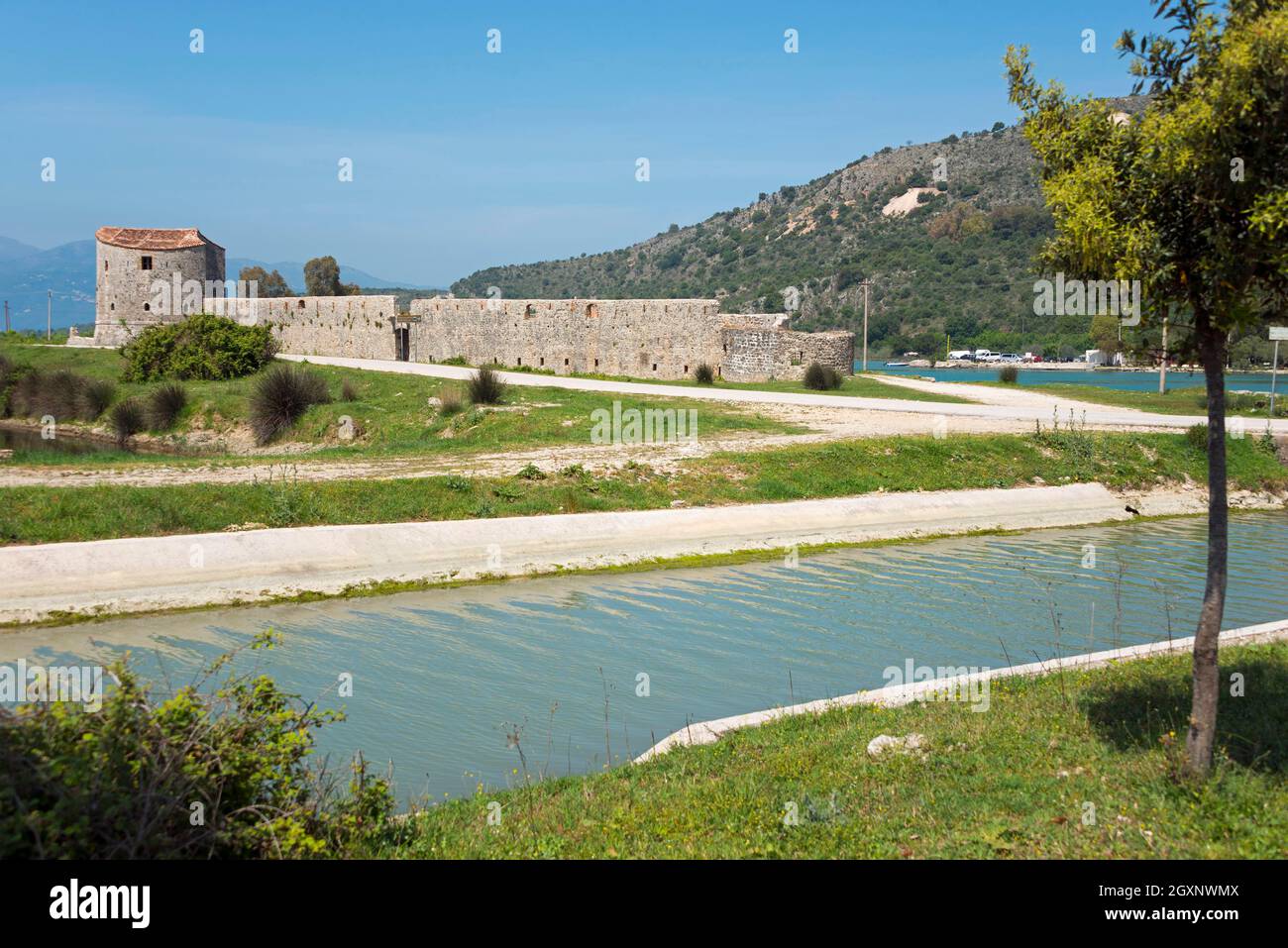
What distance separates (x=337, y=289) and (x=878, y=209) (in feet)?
218

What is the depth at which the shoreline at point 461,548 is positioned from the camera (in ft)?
45.8

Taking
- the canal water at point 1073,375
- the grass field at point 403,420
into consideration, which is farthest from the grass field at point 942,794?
the canal water at point 1073,375

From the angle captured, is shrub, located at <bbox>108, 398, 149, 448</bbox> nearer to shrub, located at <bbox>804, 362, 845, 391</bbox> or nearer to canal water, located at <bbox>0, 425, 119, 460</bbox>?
canal water, located at <bbox>0, 425, 119, 460</bbox>

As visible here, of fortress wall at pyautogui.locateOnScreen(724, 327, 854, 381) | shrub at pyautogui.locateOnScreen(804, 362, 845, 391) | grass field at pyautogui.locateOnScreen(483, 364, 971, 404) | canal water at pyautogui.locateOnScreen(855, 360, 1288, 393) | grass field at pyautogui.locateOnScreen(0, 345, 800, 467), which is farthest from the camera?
canal water at pyautogui.locateOnScreen(855, 360, 1288, 393)

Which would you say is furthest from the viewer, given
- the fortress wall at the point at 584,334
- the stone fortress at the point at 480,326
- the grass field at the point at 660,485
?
the fortress wall at the point at 584,334

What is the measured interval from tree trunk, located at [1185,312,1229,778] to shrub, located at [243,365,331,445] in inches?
1125

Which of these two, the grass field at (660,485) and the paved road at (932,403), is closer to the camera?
the grass field at (660,485)

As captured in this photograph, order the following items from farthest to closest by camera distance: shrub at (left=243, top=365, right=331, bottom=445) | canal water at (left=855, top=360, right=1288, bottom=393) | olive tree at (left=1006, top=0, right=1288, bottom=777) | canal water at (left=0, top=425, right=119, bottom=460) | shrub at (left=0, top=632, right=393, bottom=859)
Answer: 1. canal water at (left=855, top=360, right=1288, bottom=393)
2. shrub at (left=243, top=365, right=331, bottom=445)
3. canal water at (left=0, top=425, right=119, bottom=460)
4. olive tree at (left=1006, top=0, right=1288, bottom=777)
5. shrub at (left=0, top=632, right=393, bottom=859)

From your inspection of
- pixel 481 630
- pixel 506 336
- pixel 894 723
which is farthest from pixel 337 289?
pixel 894 723

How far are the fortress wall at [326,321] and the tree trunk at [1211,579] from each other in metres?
42.6

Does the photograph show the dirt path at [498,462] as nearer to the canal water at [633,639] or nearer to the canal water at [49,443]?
the canal water at [633,639]

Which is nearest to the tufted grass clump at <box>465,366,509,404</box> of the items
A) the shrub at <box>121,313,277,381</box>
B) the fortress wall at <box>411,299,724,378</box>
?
the fortress wall at <box>411,299,724,378</box>

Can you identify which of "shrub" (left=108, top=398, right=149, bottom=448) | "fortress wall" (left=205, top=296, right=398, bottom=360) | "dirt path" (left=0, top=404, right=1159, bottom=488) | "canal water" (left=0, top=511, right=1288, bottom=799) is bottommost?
"canal water" (left=0, top=511, right=1288, bottom=799)

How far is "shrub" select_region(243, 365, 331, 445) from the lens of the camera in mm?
31156
